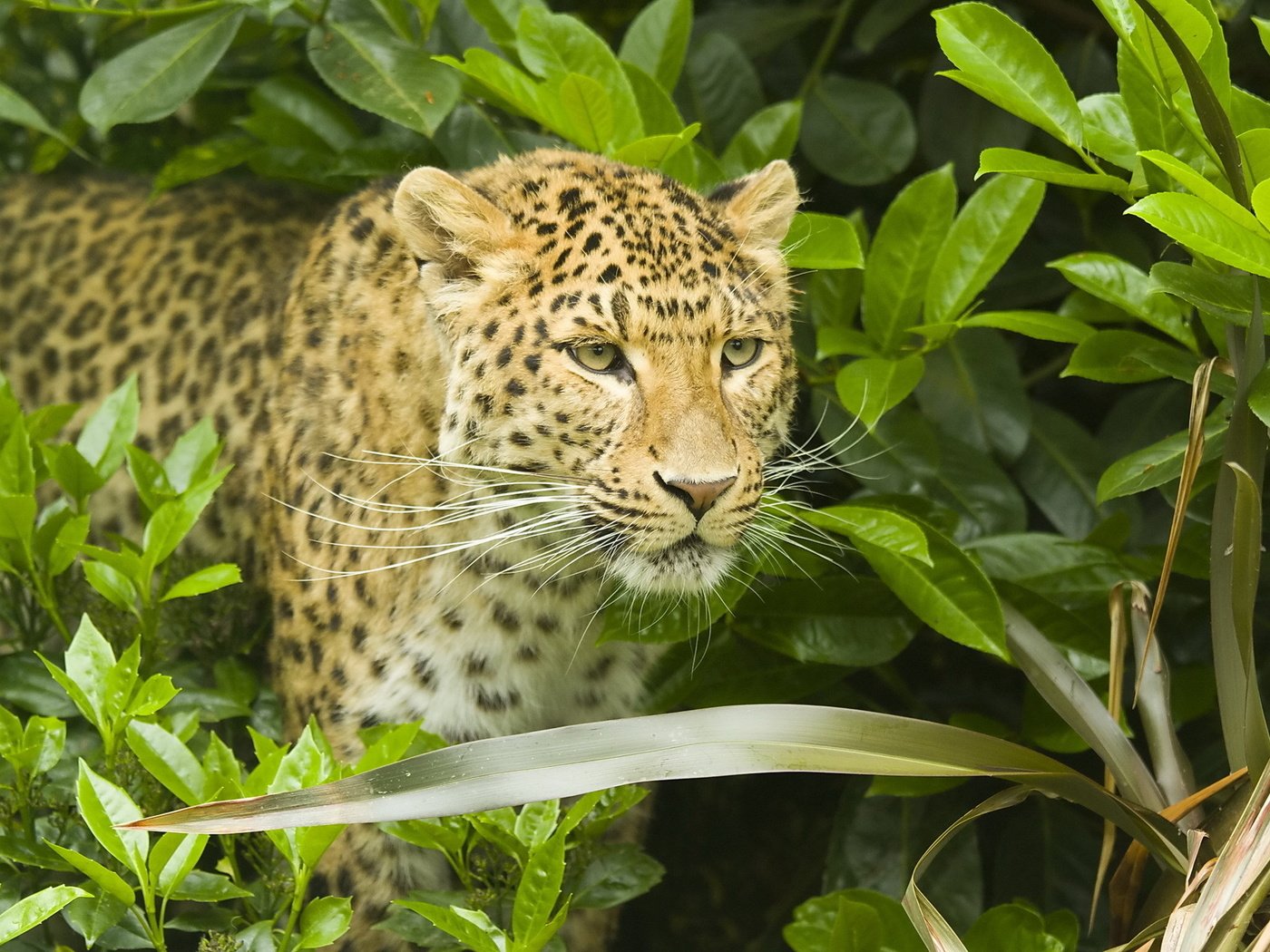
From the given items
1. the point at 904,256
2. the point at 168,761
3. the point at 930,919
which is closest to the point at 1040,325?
the point at 904,256

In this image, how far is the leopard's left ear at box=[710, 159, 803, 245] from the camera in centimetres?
316

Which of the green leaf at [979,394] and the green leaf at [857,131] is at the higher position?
the green leaf at [857,131]

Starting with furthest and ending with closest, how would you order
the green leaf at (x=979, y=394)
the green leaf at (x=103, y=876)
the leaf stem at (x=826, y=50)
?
the leaf stem at (x=826, y=50) → the green leaf at (x=979, y=394) → the green leaf at (x=103, y=876)

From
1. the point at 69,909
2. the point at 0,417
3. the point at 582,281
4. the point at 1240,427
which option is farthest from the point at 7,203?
the point at 1240,427

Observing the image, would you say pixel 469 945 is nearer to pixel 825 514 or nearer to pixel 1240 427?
pixel 825 514

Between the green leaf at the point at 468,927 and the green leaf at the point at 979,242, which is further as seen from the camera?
the green leaf at the point at 979,242

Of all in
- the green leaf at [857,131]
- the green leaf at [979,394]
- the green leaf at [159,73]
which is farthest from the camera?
the green leaf at [857,131]

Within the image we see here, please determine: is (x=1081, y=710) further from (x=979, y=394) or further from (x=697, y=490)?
(x=979, y=394)

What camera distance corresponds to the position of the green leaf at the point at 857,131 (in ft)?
13.8

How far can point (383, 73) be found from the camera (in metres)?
3.46

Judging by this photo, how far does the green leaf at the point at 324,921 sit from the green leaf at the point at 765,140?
212 cm

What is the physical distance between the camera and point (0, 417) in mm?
3182

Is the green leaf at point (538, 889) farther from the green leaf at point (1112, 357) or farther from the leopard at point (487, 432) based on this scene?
the green leaf at point (1112, 357)

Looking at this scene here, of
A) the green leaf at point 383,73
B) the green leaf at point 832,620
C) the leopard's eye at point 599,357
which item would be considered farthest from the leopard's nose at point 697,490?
the green leaf at point 383,73
